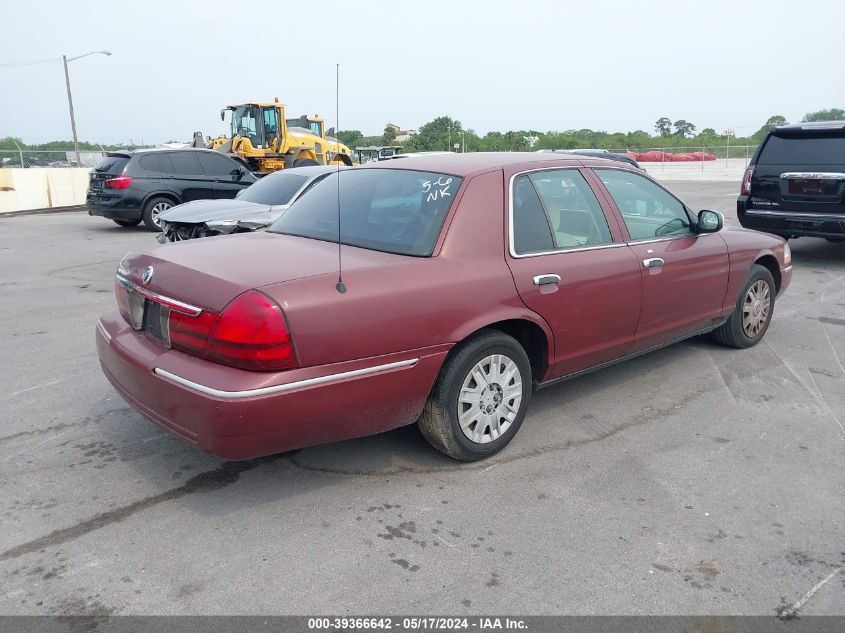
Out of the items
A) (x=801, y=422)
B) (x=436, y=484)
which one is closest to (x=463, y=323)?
(x=436, y=484)

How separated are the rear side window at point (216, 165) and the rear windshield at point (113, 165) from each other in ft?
4.59

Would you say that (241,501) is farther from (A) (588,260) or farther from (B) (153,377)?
(A) (588,260)

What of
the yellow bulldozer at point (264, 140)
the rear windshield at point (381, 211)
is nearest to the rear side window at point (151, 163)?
the yellow bulldozer at point (264, 140)

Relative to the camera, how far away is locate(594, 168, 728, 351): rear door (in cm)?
465

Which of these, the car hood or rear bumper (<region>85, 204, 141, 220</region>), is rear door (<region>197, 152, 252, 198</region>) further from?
the car hood

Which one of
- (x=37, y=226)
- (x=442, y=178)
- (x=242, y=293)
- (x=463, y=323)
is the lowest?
(x=37, y=226)

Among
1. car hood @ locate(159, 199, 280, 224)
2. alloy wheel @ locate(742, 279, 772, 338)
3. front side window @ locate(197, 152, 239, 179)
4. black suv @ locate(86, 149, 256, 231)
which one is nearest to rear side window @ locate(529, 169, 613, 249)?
alloy wheel @ locate(742, 279, 772, 338)

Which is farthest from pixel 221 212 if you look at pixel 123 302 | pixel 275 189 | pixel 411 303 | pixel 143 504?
pixel 411 303

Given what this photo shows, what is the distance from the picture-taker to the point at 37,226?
1569 cm

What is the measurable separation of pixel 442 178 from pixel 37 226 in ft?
47.2

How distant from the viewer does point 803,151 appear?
9.21 meters

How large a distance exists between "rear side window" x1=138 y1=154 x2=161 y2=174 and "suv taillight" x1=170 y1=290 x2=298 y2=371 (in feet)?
39.0

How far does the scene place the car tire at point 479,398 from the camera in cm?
364

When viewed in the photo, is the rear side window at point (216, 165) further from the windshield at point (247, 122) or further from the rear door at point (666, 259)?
the rear door at point (666, 259)
